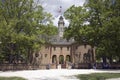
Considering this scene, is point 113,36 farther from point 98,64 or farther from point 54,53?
point 54,53

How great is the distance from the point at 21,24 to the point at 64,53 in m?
29.4

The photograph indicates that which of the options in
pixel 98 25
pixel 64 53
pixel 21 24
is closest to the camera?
pixel 21 24

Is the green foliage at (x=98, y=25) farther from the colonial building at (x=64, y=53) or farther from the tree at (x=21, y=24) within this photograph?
the colonial building at (x=64, y=53)

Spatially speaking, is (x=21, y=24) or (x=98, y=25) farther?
(x=98, y=25)

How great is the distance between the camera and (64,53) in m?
71.6

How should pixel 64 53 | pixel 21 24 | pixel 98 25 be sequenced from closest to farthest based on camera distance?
pixel 21 24 → pixel 98 25 → pixel 64 53

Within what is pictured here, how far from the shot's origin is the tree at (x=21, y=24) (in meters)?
41.8

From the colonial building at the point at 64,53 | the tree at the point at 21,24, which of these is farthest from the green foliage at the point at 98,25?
the colonial building at the point at 64,53

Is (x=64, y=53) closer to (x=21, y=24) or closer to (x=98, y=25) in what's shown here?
(x=98, y=25)

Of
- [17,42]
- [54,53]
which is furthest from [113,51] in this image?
[54,53]

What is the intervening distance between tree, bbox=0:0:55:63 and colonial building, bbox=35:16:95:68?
16.0m

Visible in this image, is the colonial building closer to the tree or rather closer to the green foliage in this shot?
the green foliage

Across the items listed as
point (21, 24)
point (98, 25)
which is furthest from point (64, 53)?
point (21, 24)

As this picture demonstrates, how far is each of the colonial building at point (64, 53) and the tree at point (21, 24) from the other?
52.4 ft
